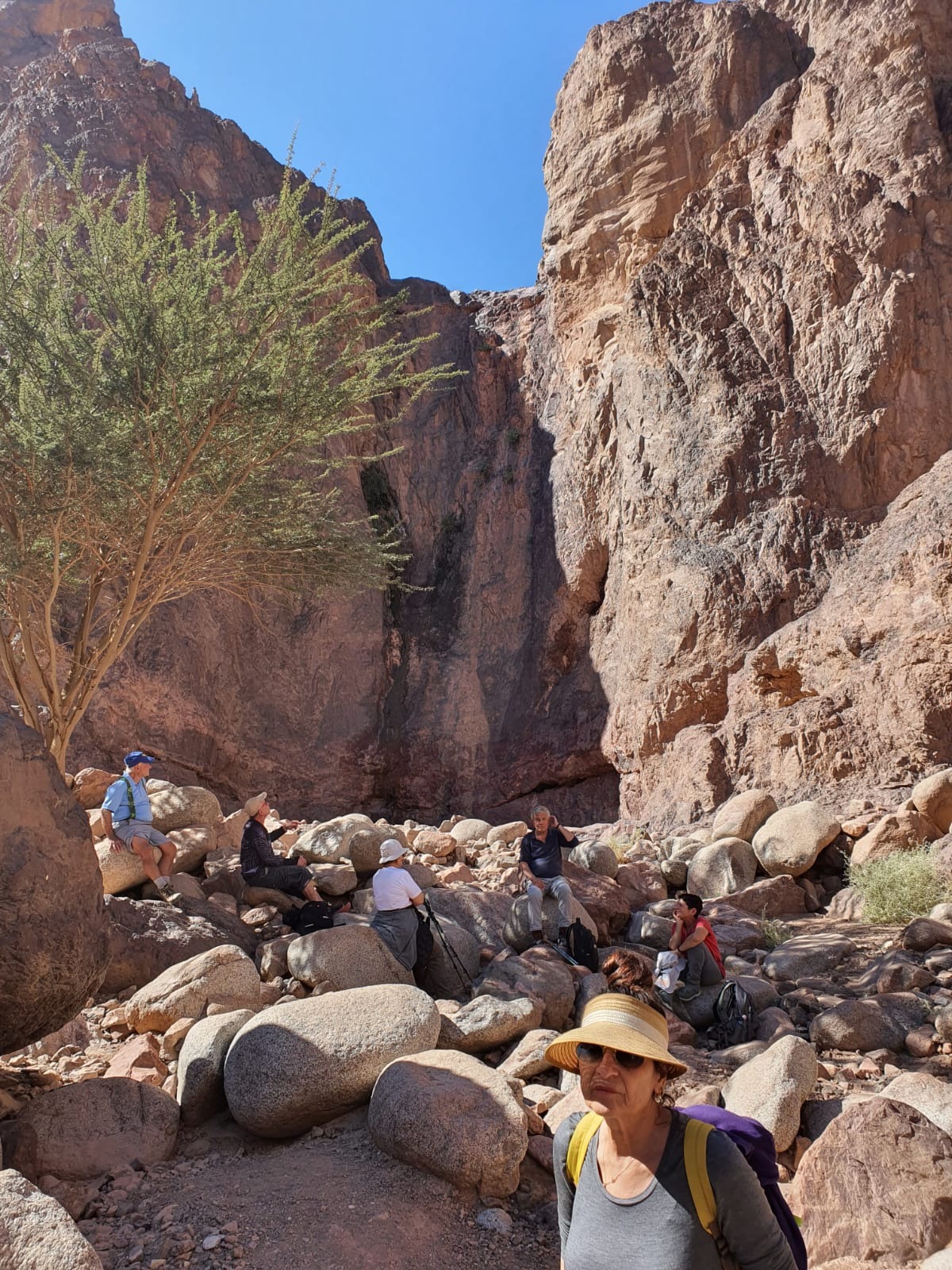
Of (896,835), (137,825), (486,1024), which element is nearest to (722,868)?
(896,835)

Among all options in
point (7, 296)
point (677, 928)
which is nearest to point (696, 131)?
point (7, 296)

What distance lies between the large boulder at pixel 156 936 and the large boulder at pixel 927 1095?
4329 mm

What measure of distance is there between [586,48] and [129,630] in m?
18.0

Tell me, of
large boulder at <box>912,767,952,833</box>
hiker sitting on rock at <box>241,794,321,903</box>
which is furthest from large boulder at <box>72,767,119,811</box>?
large boulder at <box>912,767,952,833</box>

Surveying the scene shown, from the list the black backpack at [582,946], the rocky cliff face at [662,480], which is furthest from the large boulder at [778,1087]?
the rocky cliff face at [662,480]

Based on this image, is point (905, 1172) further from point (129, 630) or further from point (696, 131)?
point (696, 131)

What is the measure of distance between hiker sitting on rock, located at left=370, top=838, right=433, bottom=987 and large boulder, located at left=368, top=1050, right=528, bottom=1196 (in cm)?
234

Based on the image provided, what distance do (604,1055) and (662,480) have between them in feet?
48.8

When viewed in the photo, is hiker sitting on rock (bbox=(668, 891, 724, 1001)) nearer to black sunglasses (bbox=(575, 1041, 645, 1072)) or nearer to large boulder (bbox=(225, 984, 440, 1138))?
large boulder (bbox=(225, 984, 440, 1138))

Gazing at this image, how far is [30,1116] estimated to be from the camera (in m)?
4.05

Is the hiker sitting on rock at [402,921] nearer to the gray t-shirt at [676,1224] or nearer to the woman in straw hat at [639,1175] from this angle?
the woman in straw hat at [639,1175]

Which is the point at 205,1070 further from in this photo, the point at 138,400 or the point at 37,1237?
the point at 138,400

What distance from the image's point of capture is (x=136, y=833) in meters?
7.91

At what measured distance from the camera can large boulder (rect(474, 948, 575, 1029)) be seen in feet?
19.7
